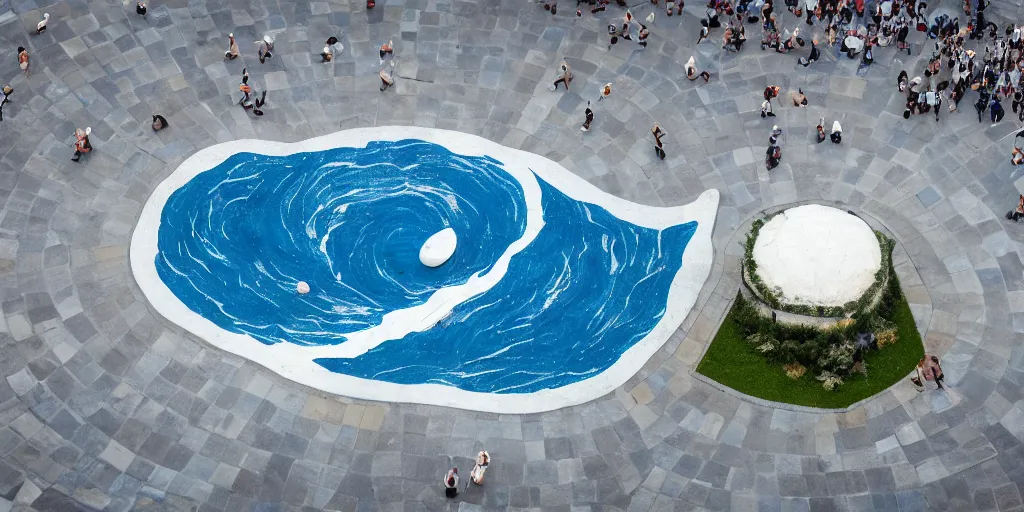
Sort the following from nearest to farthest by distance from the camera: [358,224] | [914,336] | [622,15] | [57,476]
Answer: [57,476] < [914,336] < [358,224] < [622,15]

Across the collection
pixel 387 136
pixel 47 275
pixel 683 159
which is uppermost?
pixel 683 159

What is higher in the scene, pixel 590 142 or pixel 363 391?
pixel 590 142

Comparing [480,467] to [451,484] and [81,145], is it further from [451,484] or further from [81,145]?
[81,145]

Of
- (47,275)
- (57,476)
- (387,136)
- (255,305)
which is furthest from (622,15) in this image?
(57,476)

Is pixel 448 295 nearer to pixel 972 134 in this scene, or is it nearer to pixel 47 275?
pixel 47 275

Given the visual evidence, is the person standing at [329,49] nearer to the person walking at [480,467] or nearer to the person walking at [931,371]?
the person walking at [480,467]

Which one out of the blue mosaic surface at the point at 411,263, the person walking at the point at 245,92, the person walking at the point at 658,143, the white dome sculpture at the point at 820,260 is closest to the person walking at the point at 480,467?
the blue mosaic surface at the point at 411,263
